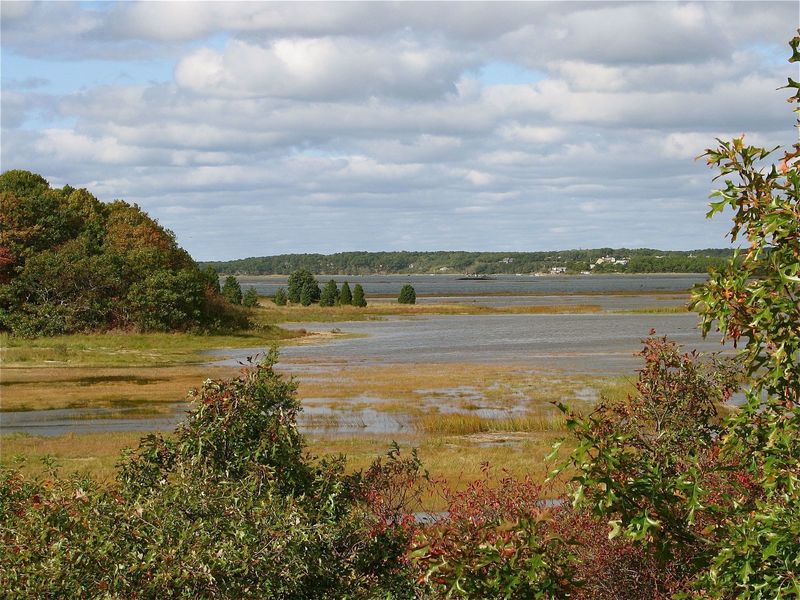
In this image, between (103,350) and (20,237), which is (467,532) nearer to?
(103,350)

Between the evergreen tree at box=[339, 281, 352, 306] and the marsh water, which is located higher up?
the evergreen tree at box=[339, 281, 352, 306]

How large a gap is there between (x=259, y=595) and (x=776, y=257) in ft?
14.7

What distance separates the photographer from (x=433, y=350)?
201 ft

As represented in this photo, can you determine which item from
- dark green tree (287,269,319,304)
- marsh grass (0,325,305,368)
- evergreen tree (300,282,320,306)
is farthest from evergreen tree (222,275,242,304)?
marsh grass (0,325,305,368)

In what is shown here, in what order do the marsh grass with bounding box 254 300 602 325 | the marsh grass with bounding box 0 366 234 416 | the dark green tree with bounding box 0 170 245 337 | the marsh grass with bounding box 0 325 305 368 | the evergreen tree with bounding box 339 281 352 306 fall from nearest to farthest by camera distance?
the marsh grass with bounding box 0 366 234 416, the marsh grass with bounding box 0 325 305 368, the dark green tree with bounding box 0 170 245 337, the marsh grass with bounding box 254 300 602 325, the evergreen tree with bounding box 339 281 352 306

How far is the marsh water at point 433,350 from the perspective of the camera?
102 feet

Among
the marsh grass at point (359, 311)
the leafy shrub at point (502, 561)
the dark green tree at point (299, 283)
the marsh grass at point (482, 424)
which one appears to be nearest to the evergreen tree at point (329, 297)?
the marsh grass at point (359, 311)

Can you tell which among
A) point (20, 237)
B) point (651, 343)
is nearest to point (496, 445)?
point (651, 343)

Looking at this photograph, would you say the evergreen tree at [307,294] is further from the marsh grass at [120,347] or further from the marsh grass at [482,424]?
the marsh grass at [482,424]

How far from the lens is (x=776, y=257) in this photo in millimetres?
5918

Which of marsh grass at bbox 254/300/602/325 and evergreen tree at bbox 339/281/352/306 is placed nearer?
marsh grass at bbox 254/300/602/325

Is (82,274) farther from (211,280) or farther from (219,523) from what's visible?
(219,523)

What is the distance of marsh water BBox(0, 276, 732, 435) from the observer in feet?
102

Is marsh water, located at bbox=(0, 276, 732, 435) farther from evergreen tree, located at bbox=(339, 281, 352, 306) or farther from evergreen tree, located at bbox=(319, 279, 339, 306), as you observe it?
evergreen tree, located at bbox=(319, 279, 339, 306)
